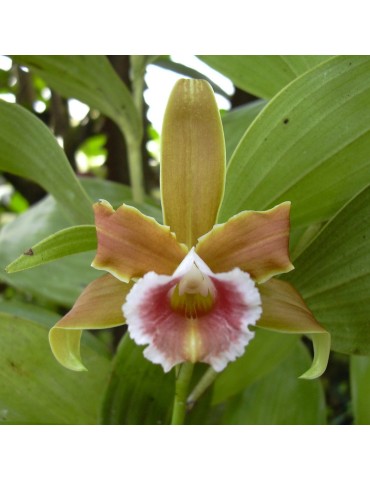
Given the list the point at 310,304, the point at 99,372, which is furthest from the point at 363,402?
the point at 99,372

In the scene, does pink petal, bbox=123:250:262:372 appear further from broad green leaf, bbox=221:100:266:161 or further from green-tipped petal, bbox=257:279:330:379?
broad green leaf, bbox=221:100:266:161

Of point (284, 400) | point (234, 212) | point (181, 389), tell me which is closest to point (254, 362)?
point (284, 400)

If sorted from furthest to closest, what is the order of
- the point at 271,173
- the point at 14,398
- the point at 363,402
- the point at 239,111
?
the point at 239,111
the point at 363,402
the point at 14,398
the point at 271,173

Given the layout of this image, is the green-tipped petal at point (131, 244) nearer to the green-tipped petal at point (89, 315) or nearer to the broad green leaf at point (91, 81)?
the green-tipped petal at point (89, 315)

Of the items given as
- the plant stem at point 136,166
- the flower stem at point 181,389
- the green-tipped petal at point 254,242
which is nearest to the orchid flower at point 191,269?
the green-tipped petal at point 254,242

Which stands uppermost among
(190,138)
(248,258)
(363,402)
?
(190,138)

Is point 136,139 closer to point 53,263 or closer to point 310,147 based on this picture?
point 53,263

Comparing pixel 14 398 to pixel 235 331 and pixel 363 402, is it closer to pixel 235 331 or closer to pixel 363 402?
pixel 235 331
